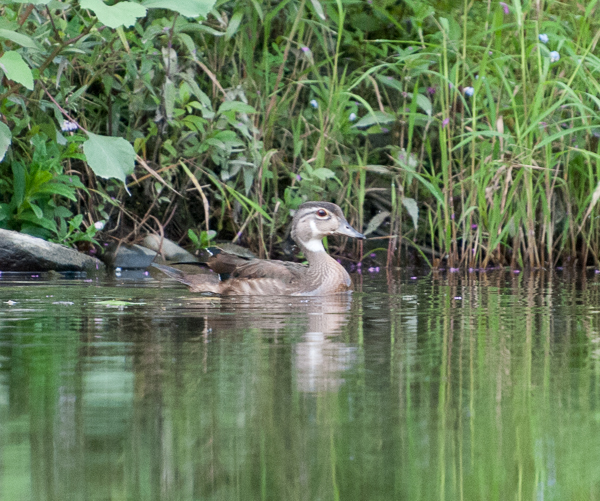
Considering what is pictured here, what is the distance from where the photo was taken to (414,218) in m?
8.18

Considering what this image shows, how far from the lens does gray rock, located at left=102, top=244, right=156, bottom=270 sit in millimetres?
8273

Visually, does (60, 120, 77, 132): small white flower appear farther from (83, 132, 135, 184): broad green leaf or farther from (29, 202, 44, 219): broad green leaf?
(83, 132, 135, 184): broad green leaf

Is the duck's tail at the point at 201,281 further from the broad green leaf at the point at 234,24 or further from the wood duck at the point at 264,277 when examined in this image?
the broad green leaf at the point at 234,24

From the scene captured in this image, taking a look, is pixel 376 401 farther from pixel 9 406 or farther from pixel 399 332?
pixel 399 332

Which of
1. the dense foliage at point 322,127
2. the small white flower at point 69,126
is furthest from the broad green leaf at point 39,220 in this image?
the small white flower at point 69,126

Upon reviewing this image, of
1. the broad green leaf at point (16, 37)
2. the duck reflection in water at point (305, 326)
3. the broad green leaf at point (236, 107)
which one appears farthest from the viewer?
the broad green leaf at point (236, 107)

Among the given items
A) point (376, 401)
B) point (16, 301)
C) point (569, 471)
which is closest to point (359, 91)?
point (16, 301)

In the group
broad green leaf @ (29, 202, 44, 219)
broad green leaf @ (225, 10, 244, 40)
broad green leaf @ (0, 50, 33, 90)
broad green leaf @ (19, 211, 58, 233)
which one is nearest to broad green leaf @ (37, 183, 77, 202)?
broad green leaf @ (29, 202, 44, 219)

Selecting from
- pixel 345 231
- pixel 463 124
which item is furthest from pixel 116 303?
pixel 463 124

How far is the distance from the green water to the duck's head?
7.93ft

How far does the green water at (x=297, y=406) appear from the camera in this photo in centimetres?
205

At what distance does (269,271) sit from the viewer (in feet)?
21.6

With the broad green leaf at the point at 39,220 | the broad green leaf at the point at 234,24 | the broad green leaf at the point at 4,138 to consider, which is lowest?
the broad green leaf at the point at 39,220

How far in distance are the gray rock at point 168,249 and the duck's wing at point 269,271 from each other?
165cm
